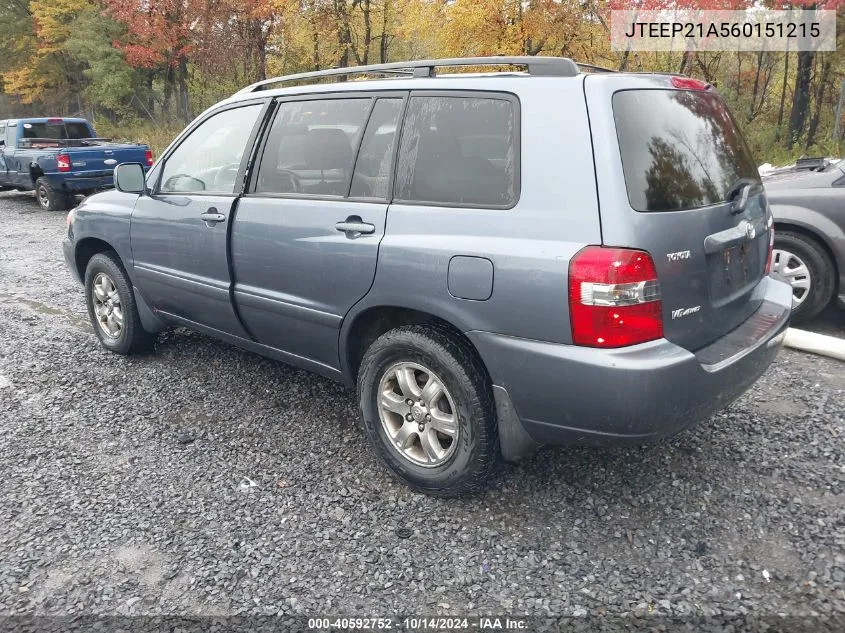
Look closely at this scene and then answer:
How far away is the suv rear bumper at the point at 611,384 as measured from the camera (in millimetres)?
2367

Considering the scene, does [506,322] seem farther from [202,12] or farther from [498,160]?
[202,12]

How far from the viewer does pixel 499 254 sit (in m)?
2.53

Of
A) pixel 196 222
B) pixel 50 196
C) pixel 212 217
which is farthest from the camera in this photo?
pixel 50 196

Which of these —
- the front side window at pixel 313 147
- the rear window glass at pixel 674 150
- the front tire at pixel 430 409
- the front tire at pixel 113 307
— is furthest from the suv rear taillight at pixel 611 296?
the front tire at pixel 113 307

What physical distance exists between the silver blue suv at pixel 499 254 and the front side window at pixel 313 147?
0.01 meters

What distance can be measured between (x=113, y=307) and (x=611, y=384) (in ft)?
12.4

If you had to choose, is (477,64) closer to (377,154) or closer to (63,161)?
(377,154)

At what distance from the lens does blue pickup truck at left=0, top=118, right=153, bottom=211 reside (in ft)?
41.1

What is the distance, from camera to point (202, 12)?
2269 centimetres

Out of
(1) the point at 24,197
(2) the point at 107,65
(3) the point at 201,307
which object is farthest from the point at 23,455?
(2) the point at 107,65

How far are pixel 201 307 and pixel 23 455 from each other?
1.20 metres

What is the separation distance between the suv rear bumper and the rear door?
127mm

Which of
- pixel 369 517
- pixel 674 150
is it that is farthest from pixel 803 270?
pixel 369 517

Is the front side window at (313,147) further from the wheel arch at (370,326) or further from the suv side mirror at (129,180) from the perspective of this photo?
the suv side mirror at (129,180)
